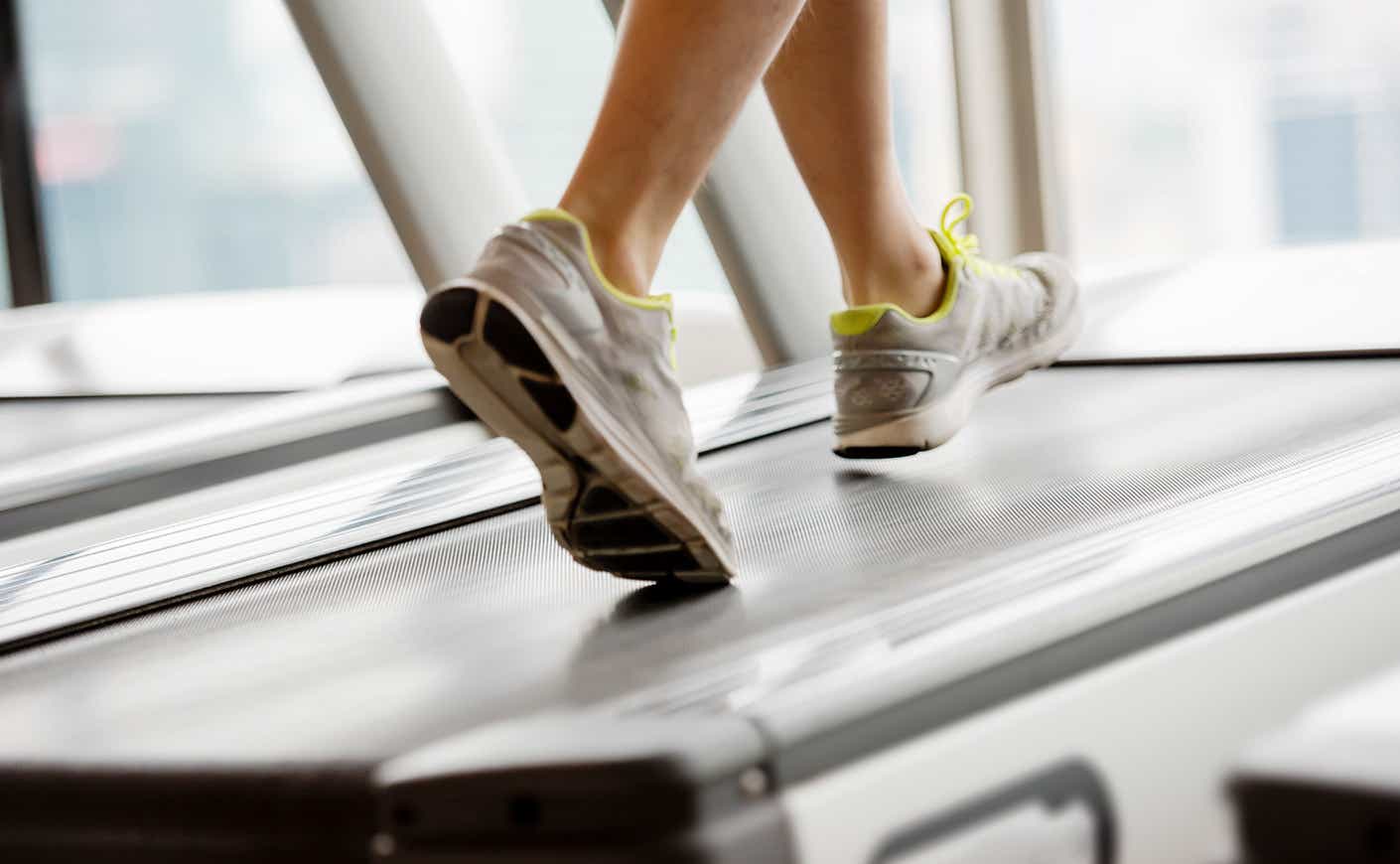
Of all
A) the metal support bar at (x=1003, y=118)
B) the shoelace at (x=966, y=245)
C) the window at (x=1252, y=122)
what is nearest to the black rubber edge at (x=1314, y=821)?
the shoelace at (x=966, y=245)

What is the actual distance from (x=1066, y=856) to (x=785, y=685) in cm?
19

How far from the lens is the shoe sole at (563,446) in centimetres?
102

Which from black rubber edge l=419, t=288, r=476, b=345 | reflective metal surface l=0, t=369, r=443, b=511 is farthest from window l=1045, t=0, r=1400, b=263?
black rubber edge l=419, t=288, r=476, b=345

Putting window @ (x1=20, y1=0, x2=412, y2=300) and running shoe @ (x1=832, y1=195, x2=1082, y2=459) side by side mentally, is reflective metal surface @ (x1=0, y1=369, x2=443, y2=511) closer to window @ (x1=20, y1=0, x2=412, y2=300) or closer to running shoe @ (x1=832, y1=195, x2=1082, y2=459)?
running shoe @ (x1=832, y1=195, x2=1082, y2=459)

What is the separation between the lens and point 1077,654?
987 millimetres

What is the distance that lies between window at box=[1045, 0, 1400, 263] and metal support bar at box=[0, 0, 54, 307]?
4.01m

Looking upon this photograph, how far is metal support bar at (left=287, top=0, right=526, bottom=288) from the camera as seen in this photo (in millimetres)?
2535

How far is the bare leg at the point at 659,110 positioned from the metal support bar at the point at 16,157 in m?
→ 4.16

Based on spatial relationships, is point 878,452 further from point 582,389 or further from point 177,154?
point 177,154

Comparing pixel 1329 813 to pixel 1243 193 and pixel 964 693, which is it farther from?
pixel 1243 193

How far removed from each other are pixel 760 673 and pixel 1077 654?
213 millimetres

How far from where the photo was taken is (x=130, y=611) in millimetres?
1447

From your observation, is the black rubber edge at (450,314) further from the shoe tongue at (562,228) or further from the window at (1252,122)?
the window at (1252,122)

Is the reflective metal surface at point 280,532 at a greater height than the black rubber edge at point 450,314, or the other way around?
the black rubber edge at point 450,314
